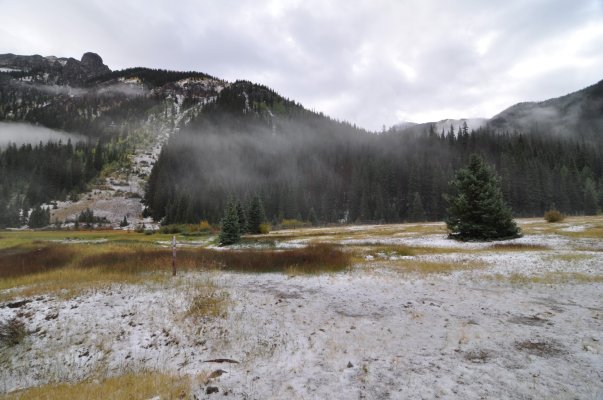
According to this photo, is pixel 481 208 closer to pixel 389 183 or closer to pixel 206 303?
pixel 206 303

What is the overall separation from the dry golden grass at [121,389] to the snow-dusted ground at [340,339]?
0.46 meters

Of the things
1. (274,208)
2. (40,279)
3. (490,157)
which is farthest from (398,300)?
(490,157)

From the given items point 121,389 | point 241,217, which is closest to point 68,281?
point 121,389

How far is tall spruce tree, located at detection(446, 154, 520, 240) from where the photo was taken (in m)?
30.8

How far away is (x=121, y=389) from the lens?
588 centimetres

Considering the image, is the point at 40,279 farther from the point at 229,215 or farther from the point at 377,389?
the point at 229,215

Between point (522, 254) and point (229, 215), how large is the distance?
34.4 m

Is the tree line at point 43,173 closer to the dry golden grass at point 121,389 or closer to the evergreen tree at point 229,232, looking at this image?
the evergreen tree at point 229,232

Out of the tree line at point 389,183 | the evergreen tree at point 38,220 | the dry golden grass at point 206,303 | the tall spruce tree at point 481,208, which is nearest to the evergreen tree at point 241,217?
the tall spruce tree at point 481,208

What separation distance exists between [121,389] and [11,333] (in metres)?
5.88

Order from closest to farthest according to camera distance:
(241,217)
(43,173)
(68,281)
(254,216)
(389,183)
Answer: (68,281)
(241,217)
(254,216)
(389,183)
(43,173)

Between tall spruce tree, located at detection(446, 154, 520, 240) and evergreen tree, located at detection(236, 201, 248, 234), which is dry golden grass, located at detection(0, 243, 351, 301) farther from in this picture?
evergreen tree, located at detection(236, 201, 248, 234)

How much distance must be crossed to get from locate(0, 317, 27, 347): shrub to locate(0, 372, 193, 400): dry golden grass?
10.9 feet

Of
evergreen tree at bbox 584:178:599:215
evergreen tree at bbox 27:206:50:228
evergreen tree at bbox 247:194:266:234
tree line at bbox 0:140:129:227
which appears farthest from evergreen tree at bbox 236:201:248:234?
evergreen tree at bbox 584:178:599:215
